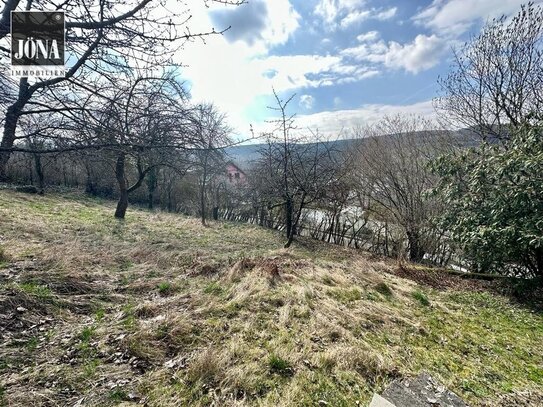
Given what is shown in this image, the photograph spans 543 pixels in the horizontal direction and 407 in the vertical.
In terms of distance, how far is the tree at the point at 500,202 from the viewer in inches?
181

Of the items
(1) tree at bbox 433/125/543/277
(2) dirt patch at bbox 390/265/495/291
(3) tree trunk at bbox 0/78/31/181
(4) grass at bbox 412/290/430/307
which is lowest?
(2) dirt patch at bbox 390/265/495/291

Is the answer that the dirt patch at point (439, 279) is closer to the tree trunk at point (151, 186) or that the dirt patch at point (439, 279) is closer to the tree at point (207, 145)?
the tree at point (207, 145)

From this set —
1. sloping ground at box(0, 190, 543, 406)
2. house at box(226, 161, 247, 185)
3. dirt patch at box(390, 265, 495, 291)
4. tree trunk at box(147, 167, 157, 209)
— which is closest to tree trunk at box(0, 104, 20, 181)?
sloping ground at box(0, 190, 543, 406)

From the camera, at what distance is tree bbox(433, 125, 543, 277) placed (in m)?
4.60

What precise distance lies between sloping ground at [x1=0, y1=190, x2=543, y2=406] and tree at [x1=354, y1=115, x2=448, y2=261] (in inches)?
182

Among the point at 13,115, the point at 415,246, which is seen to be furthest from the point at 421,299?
the point at 13,115

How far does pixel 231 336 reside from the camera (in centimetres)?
281

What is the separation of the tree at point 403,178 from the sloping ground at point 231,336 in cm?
462

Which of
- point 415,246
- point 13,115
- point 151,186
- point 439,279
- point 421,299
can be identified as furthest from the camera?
point 151,186

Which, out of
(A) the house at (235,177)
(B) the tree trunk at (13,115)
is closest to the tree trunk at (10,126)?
(B) the tree trunk at (13,115)

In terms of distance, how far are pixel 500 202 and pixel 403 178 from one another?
499 cm

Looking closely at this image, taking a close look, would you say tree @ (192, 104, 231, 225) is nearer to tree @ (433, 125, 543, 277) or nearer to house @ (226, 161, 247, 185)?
house @ (226, 161, 247, 185)

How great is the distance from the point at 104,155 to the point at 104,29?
1365 millimetres

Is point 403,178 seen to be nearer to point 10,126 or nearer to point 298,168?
point 298,168
